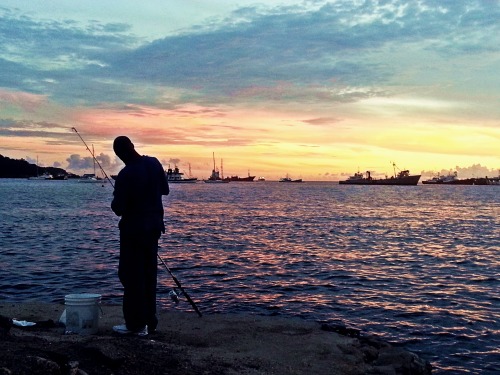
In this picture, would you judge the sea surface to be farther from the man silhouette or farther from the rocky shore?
the man silhouette

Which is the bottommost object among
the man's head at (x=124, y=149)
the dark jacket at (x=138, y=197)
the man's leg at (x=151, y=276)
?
the man's leg at (x=151, y=276)

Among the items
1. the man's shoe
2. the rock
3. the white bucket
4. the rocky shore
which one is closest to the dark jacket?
the white bucket

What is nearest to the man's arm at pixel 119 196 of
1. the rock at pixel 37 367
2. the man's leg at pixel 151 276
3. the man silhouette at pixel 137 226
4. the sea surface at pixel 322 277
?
the man silhouette at pixel 137 226

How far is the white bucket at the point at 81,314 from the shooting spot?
23.3ft

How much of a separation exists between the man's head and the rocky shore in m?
2.29

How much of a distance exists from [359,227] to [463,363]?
24.7 m

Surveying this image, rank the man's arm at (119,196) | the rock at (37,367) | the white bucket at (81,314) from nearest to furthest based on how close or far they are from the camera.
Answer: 1. the rock at (37,367)
2. the man's arm at (119,196)
3. the white bucket at (81,314)

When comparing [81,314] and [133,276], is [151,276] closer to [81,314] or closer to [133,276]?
[133,276]

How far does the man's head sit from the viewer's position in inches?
279

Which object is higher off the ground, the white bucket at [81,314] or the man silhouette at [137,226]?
the man silhouette at [137,226]

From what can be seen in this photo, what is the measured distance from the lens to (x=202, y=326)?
821 centimetres

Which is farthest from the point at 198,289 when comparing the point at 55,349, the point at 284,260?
the point at 55,349

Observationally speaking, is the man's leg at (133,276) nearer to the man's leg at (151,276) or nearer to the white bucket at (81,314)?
the man's leg at (151,276)

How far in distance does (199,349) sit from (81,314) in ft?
5.46
